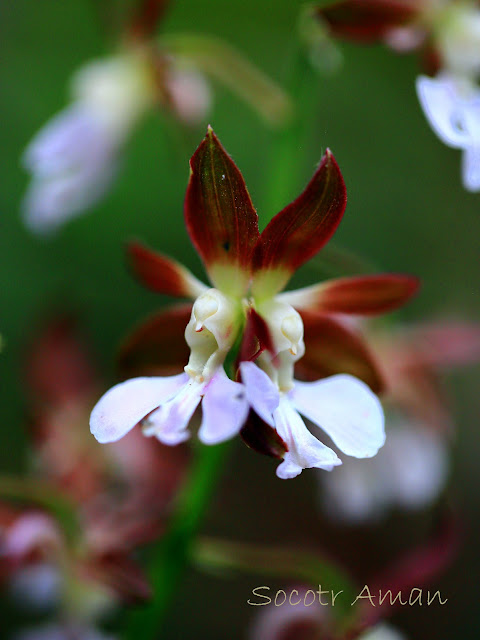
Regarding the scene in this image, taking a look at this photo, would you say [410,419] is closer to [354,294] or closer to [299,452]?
[354,294]

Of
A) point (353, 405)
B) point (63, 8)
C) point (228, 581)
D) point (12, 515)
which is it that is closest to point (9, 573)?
point (12, 515)

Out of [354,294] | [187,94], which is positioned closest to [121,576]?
[354,294]

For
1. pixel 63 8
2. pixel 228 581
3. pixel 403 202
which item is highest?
pixel 63 8

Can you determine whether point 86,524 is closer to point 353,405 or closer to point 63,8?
point 353,405

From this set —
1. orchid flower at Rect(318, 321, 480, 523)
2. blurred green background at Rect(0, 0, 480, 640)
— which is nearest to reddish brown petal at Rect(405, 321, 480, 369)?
orchid flower at Rect(318, 321, 480, 523)

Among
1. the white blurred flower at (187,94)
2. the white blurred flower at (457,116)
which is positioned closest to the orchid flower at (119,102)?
the white blurred flower at (187,94)

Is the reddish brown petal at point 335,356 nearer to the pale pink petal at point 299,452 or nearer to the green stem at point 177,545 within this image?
the pale pink petal at point 299,452

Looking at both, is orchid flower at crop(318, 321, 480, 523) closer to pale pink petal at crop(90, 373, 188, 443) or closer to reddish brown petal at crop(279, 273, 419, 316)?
reddish brown petal at crop(279, 273, 419, 316)
